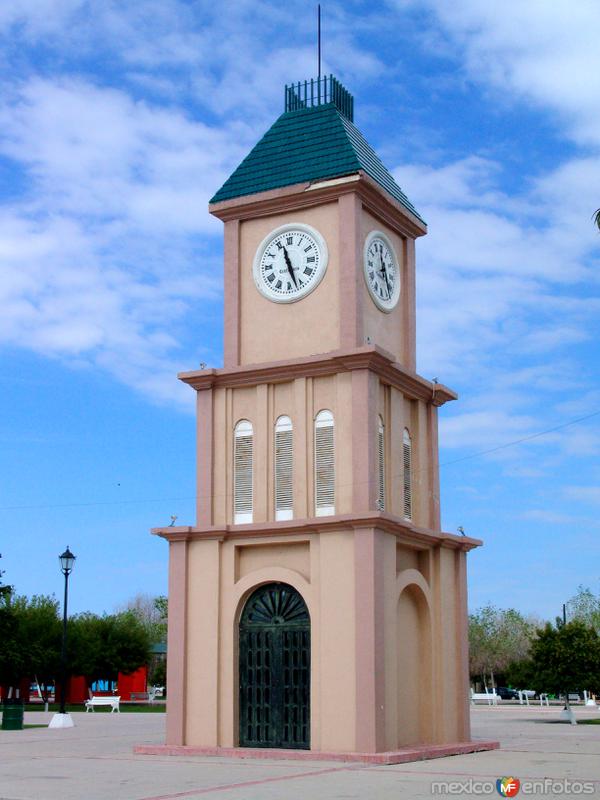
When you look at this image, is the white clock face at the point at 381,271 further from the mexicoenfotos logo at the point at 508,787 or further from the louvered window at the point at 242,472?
the mexicoenfotos logo at the point at 508,787

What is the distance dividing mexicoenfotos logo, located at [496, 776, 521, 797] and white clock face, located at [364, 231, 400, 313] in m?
12.5

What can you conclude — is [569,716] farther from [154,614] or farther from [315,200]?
[154,614]

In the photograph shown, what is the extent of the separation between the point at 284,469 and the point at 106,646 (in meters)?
38.2

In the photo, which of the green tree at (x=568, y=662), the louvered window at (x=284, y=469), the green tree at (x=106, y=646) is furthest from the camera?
the green tree at (x=106, y=646)

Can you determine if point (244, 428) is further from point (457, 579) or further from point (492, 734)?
point (492, 734)

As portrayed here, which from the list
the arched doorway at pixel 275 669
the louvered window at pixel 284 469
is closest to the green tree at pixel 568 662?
the arched doorway at pixel 275 669

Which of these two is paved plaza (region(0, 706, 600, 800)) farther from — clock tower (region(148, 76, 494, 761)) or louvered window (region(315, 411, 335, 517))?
louvered window (region(315, 411, 335, 517))

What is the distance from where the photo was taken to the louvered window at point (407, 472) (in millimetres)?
26734

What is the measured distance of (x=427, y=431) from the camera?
28188 mm

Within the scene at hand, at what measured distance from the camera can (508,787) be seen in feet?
55.9

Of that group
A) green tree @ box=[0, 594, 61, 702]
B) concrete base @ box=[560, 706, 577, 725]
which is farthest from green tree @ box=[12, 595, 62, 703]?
concrete base @ box=[560, 706, 577, 725]

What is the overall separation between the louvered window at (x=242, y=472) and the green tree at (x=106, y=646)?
3581 cm

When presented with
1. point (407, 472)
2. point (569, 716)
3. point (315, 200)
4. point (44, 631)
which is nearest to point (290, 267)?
Result: point (315, 200)

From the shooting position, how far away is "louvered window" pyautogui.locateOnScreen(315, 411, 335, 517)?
24828mm
